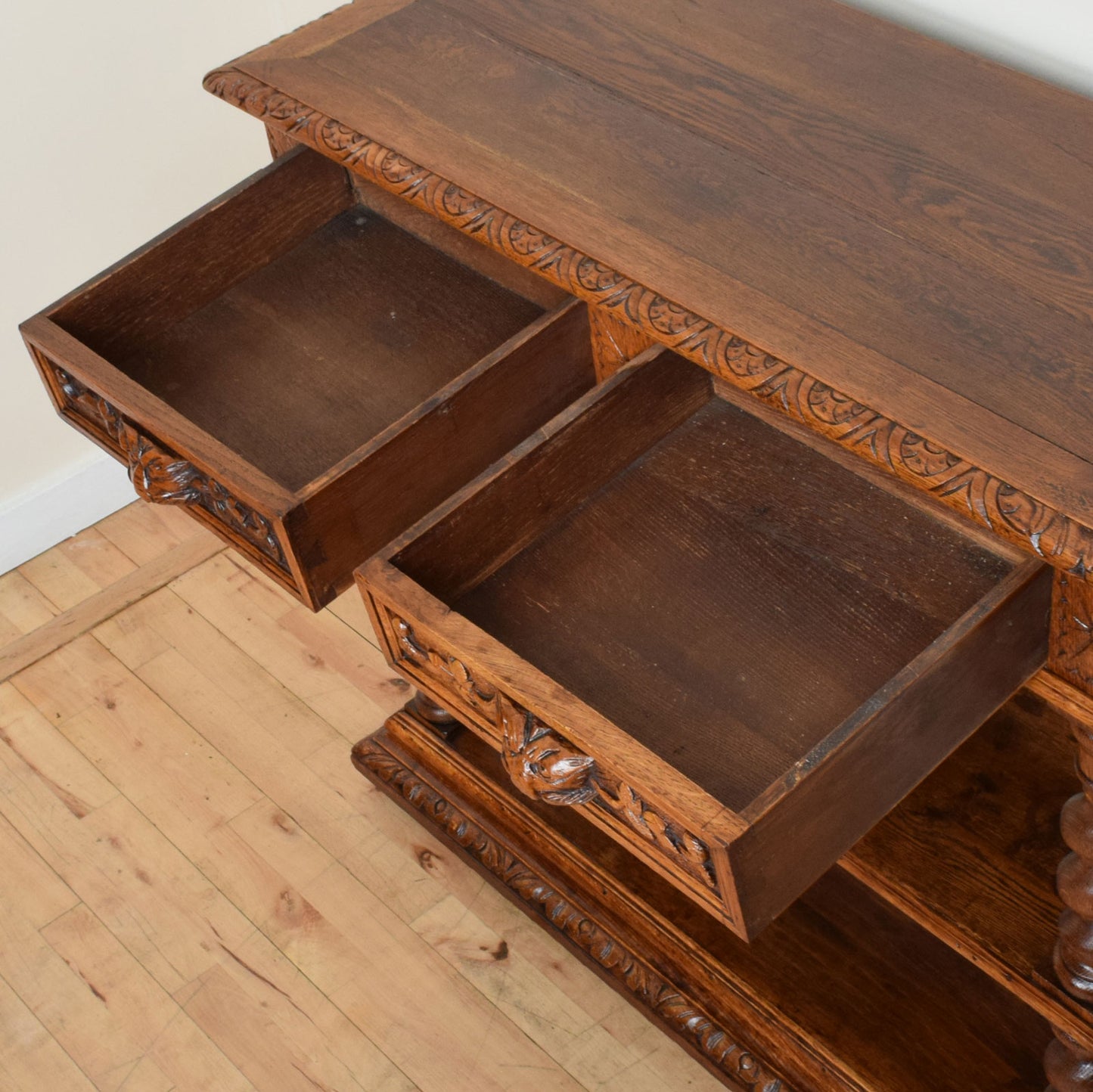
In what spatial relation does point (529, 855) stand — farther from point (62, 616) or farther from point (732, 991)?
point (62, 616)

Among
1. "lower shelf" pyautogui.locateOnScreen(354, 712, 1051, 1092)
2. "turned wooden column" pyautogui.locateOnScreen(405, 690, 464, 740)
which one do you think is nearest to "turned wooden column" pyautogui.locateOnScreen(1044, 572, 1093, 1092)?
"lower shelf" pyautogui.locateOnScreen(354, 712, 1051, 1092)

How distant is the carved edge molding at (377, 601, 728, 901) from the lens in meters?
0.97

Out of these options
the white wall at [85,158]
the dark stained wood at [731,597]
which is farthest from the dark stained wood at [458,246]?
the white wall at [85,158]

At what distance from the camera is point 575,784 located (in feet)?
3.32

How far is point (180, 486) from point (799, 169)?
557 millimetres

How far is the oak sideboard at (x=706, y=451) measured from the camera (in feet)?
3.24

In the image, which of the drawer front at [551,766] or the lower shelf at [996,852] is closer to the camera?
the drawer front at [551,766]

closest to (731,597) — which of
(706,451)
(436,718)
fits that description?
(706,451)

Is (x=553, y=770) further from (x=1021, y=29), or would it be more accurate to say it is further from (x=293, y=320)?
(x=1021, y=29)

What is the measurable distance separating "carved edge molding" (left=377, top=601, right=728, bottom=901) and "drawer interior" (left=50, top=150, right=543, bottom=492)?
0.27 metres

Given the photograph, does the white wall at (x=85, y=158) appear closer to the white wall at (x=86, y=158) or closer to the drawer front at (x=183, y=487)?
the white wall at (x=86, y=158)

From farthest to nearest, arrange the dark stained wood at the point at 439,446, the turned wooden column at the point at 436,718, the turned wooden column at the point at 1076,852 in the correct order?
the turned wooden column at the point at 436,718 < the dark stained wood at the point at 439,446 < the turned wooden column at the point at 1076,852

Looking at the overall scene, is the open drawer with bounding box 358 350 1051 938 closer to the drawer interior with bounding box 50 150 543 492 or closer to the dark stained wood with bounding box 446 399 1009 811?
the dark stained wood with bounding box 446 399 1009 811

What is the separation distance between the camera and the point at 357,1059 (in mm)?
1501
